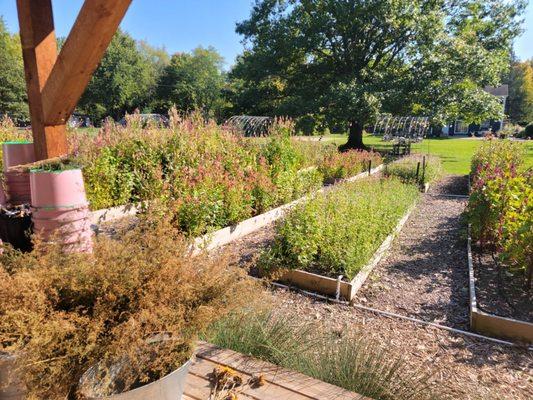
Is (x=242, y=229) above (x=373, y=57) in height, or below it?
below

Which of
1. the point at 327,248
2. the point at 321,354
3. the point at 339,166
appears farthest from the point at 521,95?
the point at 321,354

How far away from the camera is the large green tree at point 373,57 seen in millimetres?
15000

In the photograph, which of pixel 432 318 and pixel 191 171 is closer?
pixel 432 318

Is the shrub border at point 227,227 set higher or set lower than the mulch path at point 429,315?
higher

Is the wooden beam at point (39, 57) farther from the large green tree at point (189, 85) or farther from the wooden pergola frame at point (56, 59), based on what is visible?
the large green tree at point (189, 85)

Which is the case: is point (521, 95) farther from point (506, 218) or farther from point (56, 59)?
point (56, 59)

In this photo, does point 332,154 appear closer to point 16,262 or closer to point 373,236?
point 373,236

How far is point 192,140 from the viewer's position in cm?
663

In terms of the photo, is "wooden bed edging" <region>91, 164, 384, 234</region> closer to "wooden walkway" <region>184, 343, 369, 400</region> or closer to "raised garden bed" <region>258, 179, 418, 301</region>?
"raised garden bed" <region>258, 179, 418, 301</region>

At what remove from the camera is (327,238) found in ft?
13.9

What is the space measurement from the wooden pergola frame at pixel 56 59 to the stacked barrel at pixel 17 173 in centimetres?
44

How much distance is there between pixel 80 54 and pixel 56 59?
39 cm

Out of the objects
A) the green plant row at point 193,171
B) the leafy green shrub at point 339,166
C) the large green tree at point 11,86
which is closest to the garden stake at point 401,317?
the green plant row at point 193,171

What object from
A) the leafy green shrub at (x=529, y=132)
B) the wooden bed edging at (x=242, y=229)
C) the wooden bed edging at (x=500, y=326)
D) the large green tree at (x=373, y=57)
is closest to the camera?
the wooden bed edging at (x=500, y=326)
